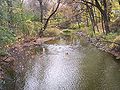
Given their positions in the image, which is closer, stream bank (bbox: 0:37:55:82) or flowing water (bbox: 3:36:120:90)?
flowing water (bbox: 3:36:120:90)

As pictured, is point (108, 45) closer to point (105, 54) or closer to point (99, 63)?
point (105, 54)

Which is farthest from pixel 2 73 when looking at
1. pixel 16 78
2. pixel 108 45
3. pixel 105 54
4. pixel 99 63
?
pixel 108 45

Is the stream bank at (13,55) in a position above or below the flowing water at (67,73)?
above

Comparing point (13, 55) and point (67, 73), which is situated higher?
point (13, 55)

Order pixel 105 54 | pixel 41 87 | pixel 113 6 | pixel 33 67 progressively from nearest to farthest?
pixel 41 87 < pixel 33 67 < pixel 105 54 < pixel 113 6

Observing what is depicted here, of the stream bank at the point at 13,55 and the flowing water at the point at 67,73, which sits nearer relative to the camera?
the flowing water at the point at 67,73

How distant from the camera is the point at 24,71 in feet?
63.6

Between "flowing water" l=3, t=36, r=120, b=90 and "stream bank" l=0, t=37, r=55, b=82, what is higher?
"stream bank" l=0, t=37, r=55, b=82

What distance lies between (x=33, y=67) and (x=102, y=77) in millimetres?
5369

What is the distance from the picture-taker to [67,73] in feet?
62.1

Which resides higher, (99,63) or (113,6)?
(113,6)

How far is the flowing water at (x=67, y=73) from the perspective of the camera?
53.0 feet

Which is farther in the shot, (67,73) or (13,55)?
(13,55)

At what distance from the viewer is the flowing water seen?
1616 centimetres
